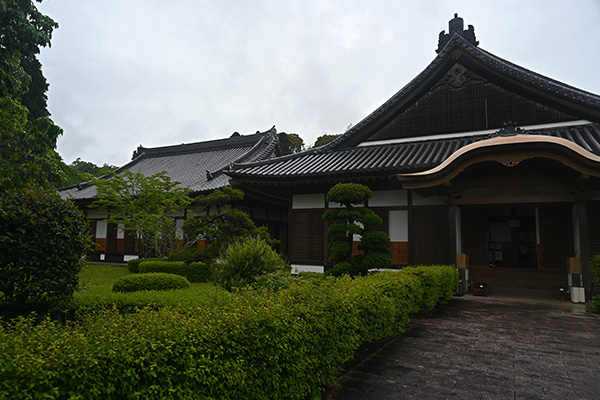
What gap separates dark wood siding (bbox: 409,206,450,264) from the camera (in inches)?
475

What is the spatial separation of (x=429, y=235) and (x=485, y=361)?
7254 mm

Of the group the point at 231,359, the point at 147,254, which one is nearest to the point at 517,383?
the point at 231,359

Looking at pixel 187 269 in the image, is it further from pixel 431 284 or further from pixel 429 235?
pixel 431 284

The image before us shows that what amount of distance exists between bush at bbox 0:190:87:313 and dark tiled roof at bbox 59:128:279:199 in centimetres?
1495

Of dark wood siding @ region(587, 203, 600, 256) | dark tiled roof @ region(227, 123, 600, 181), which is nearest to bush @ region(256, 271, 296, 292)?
dark tiled roof @ region(227, 123, 600, 181)

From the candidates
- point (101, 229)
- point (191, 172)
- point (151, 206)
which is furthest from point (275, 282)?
point (101, 229)

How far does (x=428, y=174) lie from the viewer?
1077 cm

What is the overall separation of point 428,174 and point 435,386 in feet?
24.2

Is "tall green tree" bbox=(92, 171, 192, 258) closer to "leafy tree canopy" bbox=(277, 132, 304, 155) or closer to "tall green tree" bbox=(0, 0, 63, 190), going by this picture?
"tall green tree" bbox=(0, 0, 63, 190)

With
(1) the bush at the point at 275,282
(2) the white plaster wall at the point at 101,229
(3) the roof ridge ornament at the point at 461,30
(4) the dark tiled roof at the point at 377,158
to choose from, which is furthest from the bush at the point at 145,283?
(2) the white plaster wall at the point at 101,229

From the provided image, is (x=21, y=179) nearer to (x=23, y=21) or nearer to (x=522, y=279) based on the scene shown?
(x=23, y=21)

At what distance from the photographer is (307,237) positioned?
14.2 meters

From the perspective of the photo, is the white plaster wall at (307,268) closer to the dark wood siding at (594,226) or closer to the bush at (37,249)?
the dark wood siding at (594,226)

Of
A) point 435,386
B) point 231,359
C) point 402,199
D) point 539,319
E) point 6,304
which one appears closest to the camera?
point 231,359
